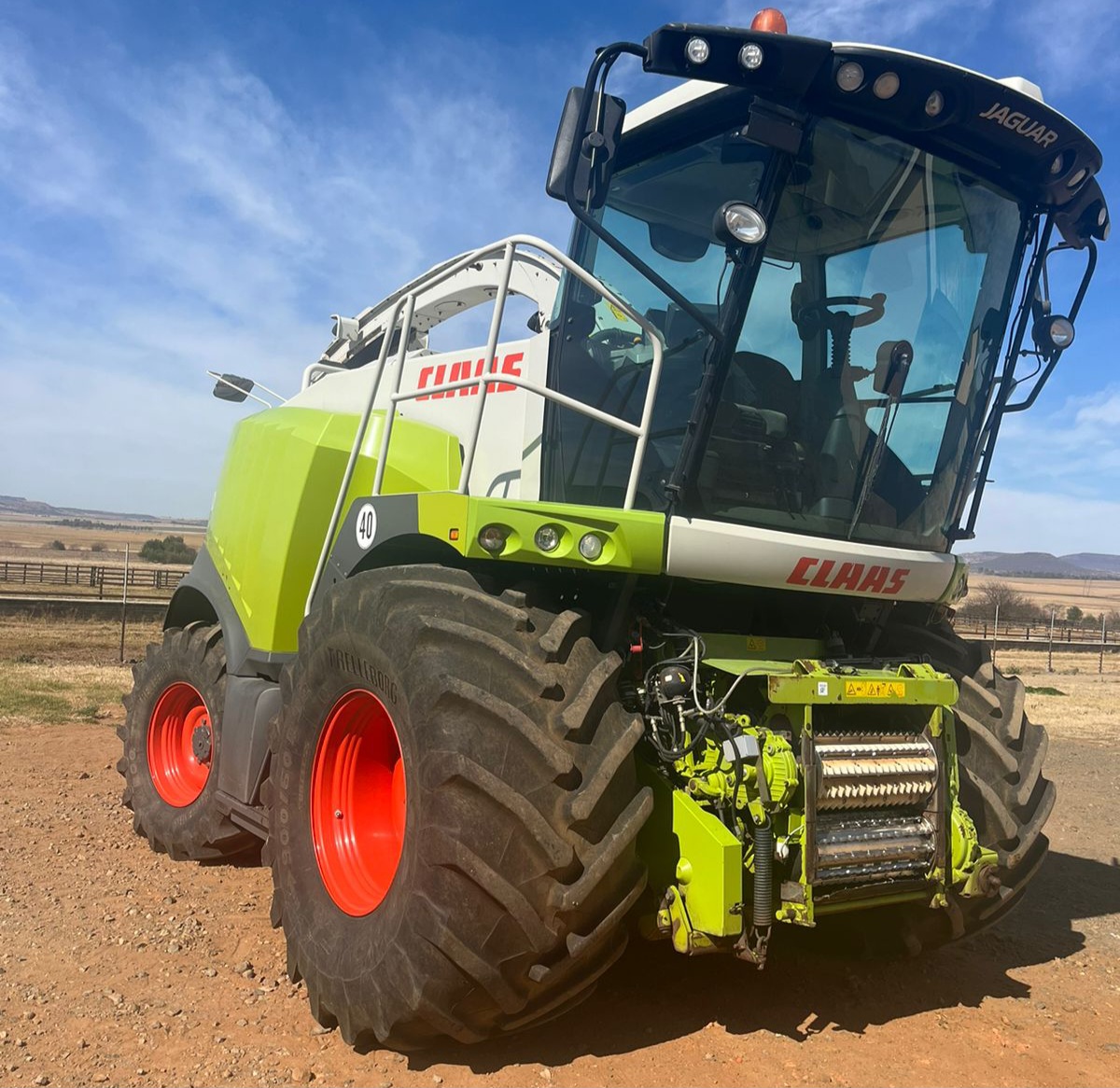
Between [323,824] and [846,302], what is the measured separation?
3082 mm

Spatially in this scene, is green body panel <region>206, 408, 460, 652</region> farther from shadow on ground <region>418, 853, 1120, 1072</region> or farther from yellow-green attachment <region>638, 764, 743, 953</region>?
shadow on ground <region>418, 853, 1120, 1072</region>

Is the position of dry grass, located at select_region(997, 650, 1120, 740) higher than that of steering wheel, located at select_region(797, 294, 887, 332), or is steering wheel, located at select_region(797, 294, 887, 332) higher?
Result: steering wheel, located at select_region(797, 294, 887, 332)

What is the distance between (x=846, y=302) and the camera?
14.0ft

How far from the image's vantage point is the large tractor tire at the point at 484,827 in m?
3.14

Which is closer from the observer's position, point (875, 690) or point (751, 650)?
point (875, 690)

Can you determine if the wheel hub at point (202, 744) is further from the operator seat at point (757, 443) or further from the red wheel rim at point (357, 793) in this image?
the operator seat at point (757, 443)

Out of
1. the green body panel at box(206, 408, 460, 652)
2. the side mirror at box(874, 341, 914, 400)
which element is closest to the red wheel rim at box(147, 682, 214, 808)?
the green body panel at box(206, 408, 460, 652)

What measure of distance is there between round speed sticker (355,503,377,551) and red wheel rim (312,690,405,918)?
693mm

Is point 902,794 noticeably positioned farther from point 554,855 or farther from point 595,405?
point 595,405

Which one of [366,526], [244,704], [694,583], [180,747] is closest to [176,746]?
[180,747]

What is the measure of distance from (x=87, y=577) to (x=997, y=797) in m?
55.3

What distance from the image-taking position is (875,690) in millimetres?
3818

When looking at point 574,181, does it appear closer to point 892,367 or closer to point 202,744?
point 892,367

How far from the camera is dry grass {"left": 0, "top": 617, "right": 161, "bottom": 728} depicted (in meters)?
11.1
